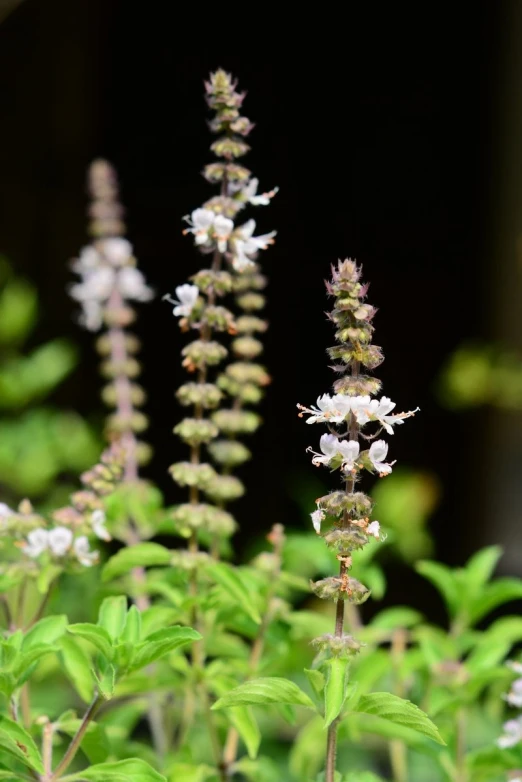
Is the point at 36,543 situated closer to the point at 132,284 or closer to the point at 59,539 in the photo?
the point at 59,539

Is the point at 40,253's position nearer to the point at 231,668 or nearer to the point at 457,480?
the point at 457,480

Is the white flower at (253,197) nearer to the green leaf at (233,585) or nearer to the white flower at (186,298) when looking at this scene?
the white flower at (186,298)

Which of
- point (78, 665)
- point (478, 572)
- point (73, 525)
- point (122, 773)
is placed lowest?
point (122, 773)

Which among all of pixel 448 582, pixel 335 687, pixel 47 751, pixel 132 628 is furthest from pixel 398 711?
pixel 448 582

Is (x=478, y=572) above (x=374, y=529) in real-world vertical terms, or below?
above

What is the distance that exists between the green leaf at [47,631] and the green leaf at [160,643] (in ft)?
0.56

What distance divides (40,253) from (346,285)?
11.3 ft

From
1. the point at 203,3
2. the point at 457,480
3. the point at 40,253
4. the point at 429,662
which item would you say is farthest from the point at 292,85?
the point at 429,662

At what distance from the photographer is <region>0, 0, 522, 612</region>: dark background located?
423 cm

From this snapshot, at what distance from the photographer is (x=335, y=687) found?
128 centimetres

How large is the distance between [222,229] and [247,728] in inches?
33.1

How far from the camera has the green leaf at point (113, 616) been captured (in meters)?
1.55

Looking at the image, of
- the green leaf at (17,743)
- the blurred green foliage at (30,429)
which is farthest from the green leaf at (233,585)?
the blurred green foliage at (30,429)

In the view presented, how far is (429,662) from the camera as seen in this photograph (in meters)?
1.91
